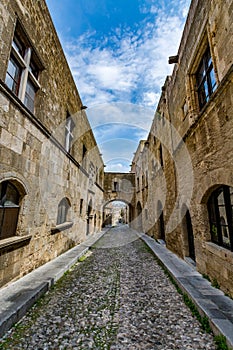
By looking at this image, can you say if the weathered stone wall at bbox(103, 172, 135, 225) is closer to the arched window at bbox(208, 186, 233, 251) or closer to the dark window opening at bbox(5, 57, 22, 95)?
the arched window at bbox(208, 186, 233, 251)

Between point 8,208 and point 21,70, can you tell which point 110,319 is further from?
point 21,70

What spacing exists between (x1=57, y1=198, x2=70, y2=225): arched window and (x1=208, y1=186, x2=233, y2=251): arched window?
14.1 ft

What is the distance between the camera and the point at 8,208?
10.0 feet

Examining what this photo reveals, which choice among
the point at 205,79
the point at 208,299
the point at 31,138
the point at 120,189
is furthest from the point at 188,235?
the point at 120,189

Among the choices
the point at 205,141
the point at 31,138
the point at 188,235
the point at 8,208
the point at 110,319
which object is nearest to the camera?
the point at 110,319

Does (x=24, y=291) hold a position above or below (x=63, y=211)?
below

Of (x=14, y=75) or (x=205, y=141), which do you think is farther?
(x=205, y=141)

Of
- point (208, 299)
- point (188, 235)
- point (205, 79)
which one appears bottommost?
point (208, 299)

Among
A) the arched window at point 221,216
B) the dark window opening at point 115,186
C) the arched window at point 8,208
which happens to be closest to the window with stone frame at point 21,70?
the arched window at point 8,208

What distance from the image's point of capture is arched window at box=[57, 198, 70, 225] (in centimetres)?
560

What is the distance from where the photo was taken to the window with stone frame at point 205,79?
3580 mm

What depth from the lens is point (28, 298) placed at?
2.56 meters

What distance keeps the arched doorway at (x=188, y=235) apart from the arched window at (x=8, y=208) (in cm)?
432

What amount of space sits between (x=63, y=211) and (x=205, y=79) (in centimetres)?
557
